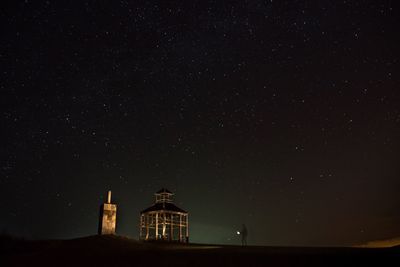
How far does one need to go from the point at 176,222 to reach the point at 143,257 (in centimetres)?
2118

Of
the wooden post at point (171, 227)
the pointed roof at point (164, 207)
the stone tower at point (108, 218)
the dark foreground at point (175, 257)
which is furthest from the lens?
the pointed roof at point (164, 207)

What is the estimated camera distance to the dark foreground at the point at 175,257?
42.5ft

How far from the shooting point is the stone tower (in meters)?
24.4

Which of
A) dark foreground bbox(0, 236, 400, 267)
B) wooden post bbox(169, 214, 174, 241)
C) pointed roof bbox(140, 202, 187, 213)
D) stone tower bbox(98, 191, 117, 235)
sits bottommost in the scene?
dark foreground bbox(0, 236, 400, 267)

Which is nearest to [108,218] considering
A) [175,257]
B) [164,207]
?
[175,257]

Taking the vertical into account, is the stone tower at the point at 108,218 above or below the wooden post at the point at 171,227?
below

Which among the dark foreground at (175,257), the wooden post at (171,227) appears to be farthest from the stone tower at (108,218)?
the wooden post at (171,227)

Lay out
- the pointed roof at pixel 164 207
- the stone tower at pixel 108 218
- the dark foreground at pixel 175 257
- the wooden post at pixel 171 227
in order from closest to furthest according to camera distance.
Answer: the dark foreground at pixel 175 257 < the stone tower at pixel 108 218 < the wooden post at pixel 171 227 < the pointed roof at pixel 164 207

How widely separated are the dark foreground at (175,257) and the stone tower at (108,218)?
132 inches

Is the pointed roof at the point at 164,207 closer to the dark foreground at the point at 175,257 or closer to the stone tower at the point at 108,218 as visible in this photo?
the stone tower at the point at 108,218

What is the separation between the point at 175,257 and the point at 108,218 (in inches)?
426

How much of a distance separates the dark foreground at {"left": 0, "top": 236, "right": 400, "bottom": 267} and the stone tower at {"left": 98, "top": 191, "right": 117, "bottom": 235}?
3.37m

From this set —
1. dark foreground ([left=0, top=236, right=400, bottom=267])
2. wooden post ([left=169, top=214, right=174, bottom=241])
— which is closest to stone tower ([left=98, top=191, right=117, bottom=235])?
dark foreground ([left=0, top=236, right=400, bottom=267])

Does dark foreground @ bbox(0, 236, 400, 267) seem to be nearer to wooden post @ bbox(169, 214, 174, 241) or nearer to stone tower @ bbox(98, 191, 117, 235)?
stone tower @ bbox(98, 191, 117, 235)
